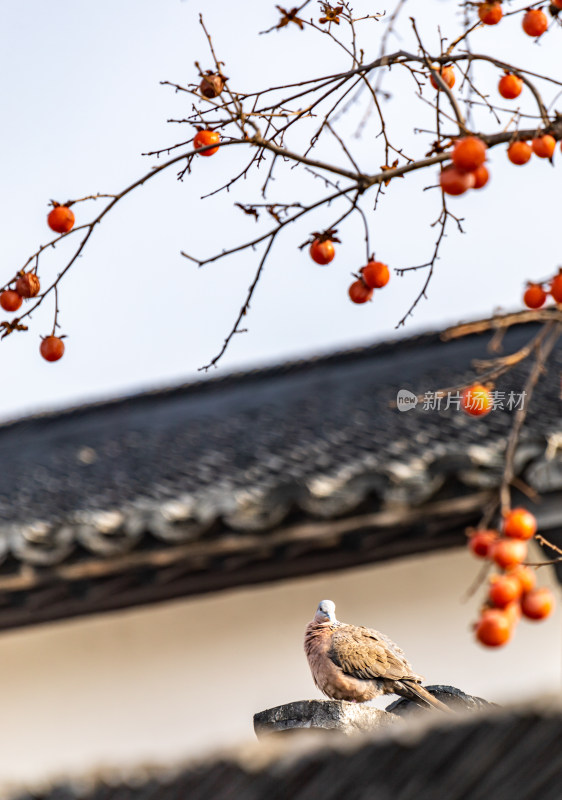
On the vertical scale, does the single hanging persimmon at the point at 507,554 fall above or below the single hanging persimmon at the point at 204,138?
below

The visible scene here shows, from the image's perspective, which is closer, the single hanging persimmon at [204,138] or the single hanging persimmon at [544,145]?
the single hanging persimmon at [544,145]

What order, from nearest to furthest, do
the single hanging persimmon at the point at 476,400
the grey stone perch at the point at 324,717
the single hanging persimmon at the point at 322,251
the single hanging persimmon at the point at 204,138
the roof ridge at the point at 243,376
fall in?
the single hanging persimmon at the point at 476,400 < the single hanging persimmon at the point at 322,251 < the single hanging persimmon at the point at 204,138 < the grey stone perch at the point at 324,717 < the roof ridge at the point at 243,376

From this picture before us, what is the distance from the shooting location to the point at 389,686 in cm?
348

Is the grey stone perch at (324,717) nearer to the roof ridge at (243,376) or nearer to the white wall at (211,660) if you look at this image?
the white wall at (211,660)

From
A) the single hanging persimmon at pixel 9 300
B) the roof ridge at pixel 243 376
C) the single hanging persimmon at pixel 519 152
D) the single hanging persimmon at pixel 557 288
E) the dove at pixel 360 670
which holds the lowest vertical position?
the dove at pixel 360 670

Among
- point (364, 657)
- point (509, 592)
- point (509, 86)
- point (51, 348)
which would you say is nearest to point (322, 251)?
point (509, 86)

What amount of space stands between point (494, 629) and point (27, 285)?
4.80 feet

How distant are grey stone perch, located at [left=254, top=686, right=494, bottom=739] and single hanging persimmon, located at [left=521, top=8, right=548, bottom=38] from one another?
81.2 inches

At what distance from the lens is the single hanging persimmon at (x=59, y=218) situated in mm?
2549

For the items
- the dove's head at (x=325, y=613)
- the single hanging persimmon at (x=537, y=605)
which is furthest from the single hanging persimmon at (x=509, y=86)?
the dove's head at (x=325, y=613)

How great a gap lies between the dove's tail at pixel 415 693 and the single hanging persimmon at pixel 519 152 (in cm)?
189

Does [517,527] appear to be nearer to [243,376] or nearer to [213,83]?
[213,83]

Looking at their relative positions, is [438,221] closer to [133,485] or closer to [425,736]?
[425,736]

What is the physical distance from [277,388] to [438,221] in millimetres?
5709
